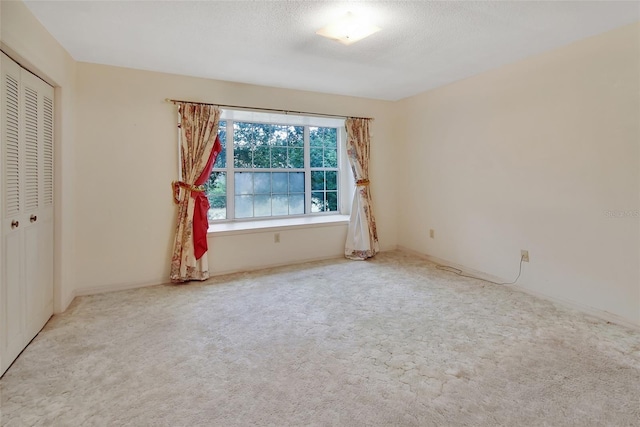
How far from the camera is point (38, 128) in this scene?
2396 mm

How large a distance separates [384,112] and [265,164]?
6.38 ft

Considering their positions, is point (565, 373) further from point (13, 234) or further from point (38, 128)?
point (38, 128)

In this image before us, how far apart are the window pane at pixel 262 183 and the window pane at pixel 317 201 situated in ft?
2.31

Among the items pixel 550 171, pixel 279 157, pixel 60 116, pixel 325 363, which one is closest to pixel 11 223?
pixel 60 116

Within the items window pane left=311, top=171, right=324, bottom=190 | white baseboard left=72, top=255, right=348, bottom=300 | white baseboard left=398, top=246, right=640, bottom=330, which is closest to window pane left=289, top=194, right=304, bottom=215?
window pane left=311, top=171, right=324, bottom=190

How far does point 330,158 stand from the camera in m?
4.99

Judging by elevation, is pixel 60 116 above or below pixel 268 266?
above

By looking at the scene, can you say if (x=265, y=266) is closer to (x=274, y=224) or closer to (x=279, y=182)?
(x=274, y=224)

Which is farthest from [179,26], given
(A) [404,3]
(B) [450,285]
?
(B) [450,285]

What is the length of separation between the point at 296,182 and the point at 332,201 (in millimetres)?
674

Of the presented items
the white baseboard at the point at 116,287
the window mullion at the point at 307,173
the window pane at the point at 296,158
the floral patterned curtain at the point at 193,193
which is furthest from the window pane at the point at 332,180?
the white baseboard at the point at 116,287

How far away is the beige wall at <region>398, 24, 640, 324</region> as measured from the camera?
2475 mm

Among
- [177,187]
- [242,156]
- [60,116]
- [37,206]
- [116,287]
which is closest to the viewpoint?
[37,206]

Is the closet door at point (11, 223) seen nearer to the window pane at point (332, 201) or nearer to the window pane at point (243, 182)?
the window pane at point (243, 182)
